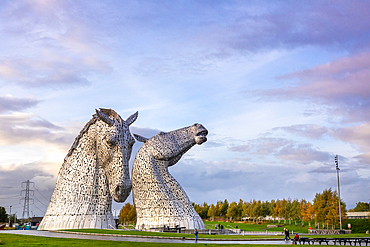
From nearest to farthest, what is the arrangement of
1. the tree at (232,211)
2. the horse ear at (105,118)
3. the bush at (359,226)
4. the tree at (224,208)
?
the horse ear at (105,118) < the bush at (359,226) < the tree at (232,211) < the tree at (224,208)

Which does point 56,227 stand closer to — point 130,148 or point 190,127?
point 130,148

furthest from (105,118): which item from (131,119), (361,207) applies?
(361,207)

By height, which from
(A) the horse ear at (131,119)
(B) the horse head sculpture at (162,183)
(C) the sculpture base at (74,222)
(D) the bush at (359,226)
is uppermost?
(A) the horse ear at (131,119)

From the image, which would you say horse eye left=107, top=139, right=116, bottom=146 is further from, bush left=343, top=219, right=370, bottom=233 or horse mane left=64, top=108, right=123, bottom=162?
bush left=343, top=219, right=370, bottom=233

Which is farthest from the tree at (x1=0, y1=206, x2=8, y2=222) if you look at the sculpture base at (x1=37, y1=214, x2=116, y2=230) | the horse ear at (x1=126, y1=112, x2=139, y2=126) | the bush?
the bush

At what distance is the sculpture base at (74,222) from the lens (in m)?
19.3

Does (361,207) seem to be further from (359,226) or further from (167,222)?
(167,222)

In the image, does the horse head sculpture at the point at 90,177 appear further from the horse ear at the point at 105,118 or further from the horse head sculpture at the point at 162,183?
the horse head sculpture at the point at 162,183

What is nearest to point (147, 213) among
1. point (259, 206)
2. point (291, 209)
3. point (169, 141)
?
point (169, 141)

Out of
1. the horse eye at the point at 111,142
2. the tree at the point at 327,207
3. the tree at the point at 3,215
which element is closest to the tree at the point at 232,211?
the tree at the point at 327,207

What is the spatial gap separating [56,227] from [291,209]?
→ 156 ft

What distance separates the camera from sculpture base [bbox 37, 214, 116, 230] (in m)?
19.3

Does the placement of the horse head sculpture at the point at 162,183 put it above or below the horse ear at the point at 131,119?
below

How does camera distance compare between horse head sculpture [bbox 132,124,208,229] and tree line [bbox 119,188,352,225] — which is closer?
horse head sculpture [bbox 132,124,208,229]
